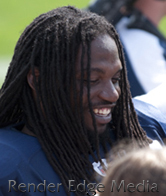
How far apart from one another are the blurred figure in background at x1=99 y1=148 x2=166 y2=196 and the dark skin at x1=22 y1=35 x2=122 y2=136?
2.04 feet

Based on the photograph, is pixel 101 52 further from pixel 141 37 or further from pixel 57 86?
pixel 141 37

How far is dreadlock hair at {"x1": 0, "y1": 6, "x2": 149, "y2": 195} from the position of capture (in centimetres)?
195

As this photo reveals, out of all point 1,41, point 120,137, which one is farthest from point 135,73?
point 1,41

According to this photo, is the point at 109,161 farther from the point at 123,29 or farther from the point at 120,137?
the point at 123,29

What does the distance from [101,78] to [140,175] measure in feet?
2.40

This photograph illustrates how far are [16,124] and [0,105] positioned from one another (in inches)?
4.7

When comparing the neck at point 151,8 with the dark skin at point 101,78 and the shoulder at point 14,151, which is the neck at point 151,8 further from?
the shoulder at point 14,151

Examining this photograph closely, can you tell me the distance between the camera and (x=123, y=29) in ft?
11.7

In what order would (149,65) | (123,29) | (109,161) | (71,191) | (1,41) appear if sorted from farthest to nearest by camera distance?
(1,41) → (123,29) → (149,65) → (109,161) → (71,191)

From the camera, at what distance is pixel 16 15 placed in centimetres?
1058

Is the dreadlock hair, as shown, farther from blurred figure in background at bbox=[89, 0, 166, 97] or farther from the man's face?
blurred figure in background at bbox=[89, 0, 166, 97]

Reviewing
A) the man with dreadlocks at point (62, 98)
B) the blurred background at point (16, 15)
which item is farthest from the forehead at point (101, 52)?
the blurred background at point (16, 15)

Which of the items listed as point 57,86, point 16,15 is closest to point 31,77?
point 57,86

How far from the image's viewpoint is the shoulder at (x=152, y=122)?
7.43 feet
